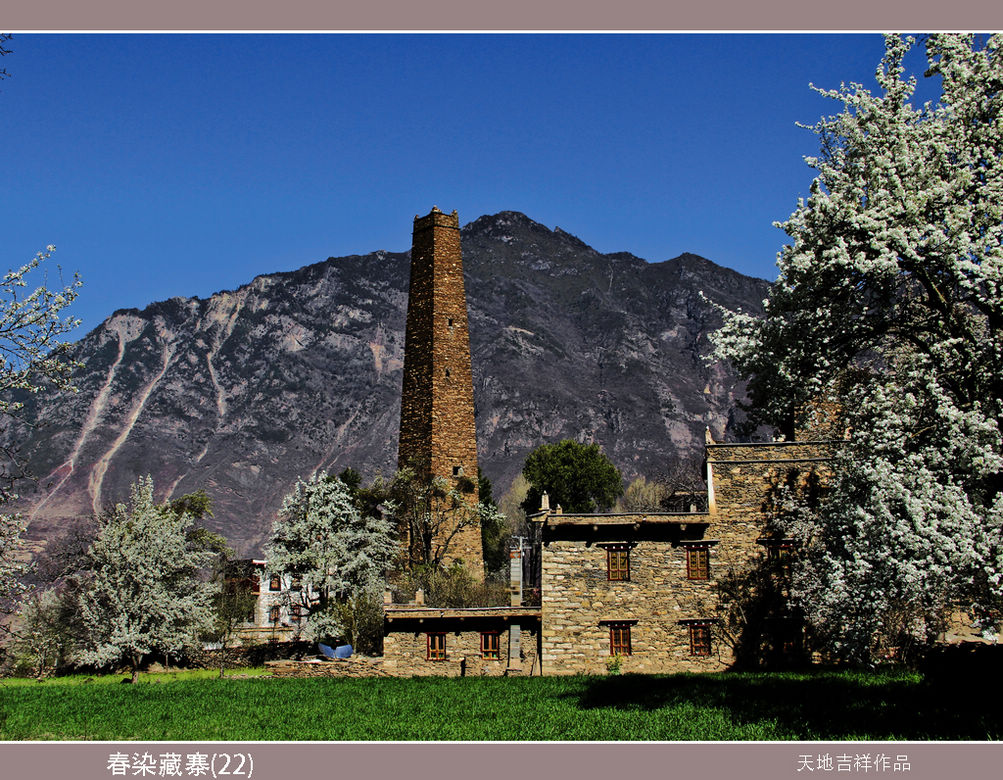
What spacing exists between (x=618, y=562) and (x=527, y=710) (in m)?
11.5

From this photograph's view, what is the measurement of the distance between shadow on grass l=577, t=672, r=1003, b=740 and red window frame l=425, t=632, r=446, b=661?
719cm

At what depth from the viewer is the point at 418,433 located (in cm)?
5372

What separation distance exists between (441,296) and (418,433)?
7.44m

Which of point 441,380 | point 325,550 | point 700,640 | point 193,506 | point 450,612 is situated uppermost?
point 441,380

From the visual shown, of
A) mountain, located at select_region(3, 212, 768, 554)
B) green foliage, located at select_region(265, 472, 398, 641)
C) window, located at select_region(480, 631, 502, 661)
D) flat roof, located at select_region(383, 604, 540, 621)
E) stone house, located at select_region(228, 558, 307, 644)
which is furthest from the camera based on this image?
mountain, located at select_region(3, 212, 768, 554)

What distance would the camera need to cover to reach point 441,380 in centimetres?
5422

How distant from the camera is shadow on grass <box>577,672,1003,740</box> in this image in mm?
16375

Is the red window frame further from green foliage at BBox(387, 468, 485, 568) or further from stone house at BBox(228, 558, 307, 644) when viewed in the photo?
green foliage at BBox(387, 468, 485, 568)

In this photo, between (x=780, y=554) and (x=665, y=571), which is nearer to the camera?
(x=780, y=554)

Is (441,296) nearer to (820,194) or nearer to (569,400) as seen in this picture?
(820,194)

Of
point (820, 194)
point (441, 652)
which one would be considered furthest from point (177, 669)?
point (820, 194)

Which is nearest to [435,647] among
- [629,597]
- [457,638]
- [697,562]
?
[457,638]

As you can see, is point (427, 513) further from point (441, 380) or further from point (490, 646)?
point (490, 646)

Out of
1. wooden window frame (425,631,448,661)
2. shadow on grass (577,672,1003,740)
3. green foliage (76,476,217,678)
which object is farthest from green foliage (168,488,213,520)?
shadow on grass (577,672,1003,740)
